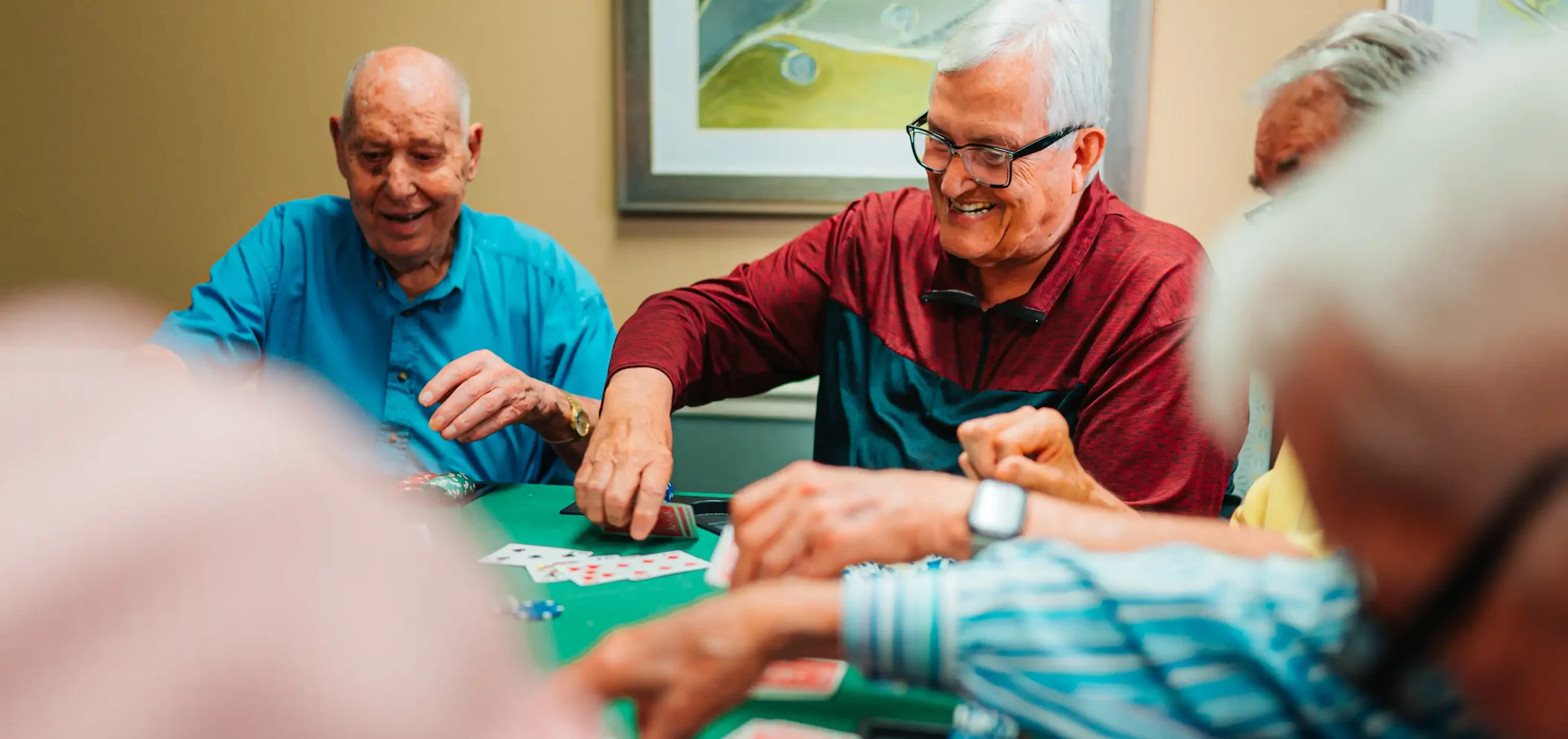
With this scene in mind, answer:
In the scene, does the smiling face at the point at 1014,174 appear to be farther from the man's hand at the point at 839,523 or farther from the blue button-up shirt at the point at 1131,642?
the blue button-up shirt at the point at 1131,642

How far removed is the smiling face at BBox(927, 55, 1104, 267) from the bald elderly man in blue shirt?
962 millimetres

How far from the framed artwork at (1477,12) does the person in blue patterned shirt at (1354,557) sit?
2768mm

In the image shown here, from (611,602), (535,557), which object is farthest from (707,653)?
(535,557)

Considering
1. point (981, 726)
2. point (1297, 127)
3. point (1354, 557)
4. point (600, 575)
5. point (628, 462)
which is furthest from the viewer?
point (1297, 127)

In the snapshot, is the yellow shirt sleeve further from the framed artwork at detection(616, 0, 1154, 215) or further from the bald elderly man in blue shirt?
the framed artwork at detection(616, 0, 1154, 215)

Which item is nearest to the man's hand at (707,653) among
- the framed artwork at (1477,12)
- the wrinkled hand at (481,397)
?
the wrinkled hand at (481,397)

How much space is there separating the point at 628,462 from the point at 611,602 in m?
0.39

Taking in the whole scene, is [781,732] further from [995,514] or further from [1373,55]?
[1373,55]

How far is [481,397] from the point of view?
6.72 feet

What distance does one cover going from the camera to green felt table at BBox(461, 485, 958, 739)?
1039mm

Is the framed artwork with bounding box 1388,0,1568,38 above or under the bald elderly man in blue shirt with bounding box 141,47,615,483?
above

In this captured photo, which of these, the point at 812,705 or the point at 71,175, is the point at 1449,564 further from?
the point at 71,175

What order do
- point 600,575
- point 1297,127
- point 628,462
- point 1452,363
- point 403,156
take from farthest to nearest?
point 403,156 → point 1297,127 → point 628,462 → point 600,575 → point 1452,363

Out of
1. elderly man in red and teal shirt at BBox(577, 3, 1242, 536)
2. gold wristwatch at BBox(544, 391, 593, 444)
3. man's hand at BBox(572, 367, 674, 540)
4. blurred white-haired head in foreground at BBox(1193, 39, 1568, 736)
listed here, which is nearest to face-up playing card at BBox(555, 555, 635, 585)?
man's hand at BBox(572, 367, 674, 540)
